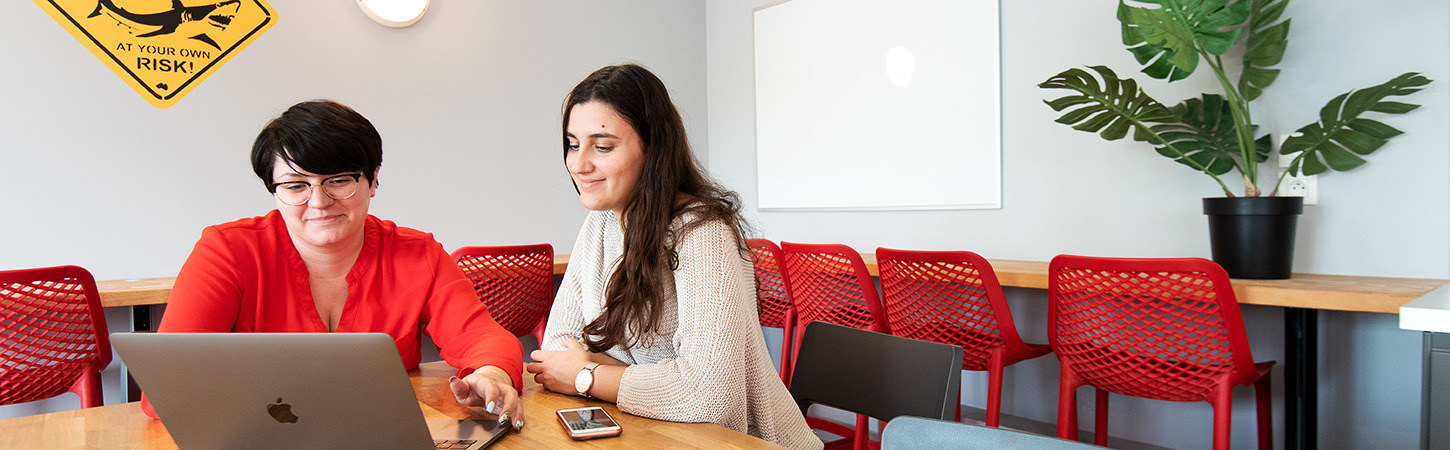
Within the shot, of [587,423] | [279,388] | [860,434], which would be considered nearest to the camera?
[279,388]

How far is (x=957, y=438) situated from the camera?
0.73 m

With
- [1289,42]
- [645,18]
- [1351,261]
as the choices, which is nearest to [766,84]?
[645,18]

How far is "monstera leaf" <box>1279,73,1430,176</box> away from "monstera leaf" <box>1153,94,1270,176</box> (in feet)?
0.50

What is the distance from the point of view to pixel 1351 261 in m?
2.69

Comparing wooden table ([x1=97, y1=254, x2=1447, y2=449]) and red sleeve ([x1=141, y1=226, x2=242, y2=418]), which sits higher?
red sleeve ([x1=141, y1=226, x2=242, y2=418])

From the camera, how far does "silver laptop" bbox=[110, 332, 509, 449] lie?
2.77 ft

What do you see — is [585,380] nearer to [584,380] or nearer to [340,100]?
[584,380]

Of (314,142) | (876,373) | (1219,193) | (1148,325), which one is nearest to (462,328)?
(314,142)

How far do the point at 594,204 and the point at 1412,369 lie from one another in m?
2.68

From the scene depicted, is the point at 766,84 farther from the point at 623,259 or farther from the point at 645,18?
the point at 623,259

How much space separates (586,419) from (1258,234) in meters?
2.20

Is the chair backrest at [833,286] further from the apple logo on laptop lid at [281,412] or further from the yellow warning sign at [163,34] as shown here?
the yellow warning sign at [163,34]

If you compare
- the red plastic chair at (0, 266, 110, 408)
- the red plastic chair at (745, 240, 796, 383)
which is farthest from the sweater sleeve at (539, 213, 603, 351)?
the red plastic chair at (745, 240, 796, 383)

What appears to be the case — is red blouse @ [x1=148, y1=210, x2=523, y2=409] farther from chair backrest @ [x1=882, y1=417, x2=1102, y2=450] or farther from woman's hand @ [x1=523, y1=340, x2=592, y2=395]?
chair backrest @ [x1=882, y1=417, x2=1102, y2=450]
